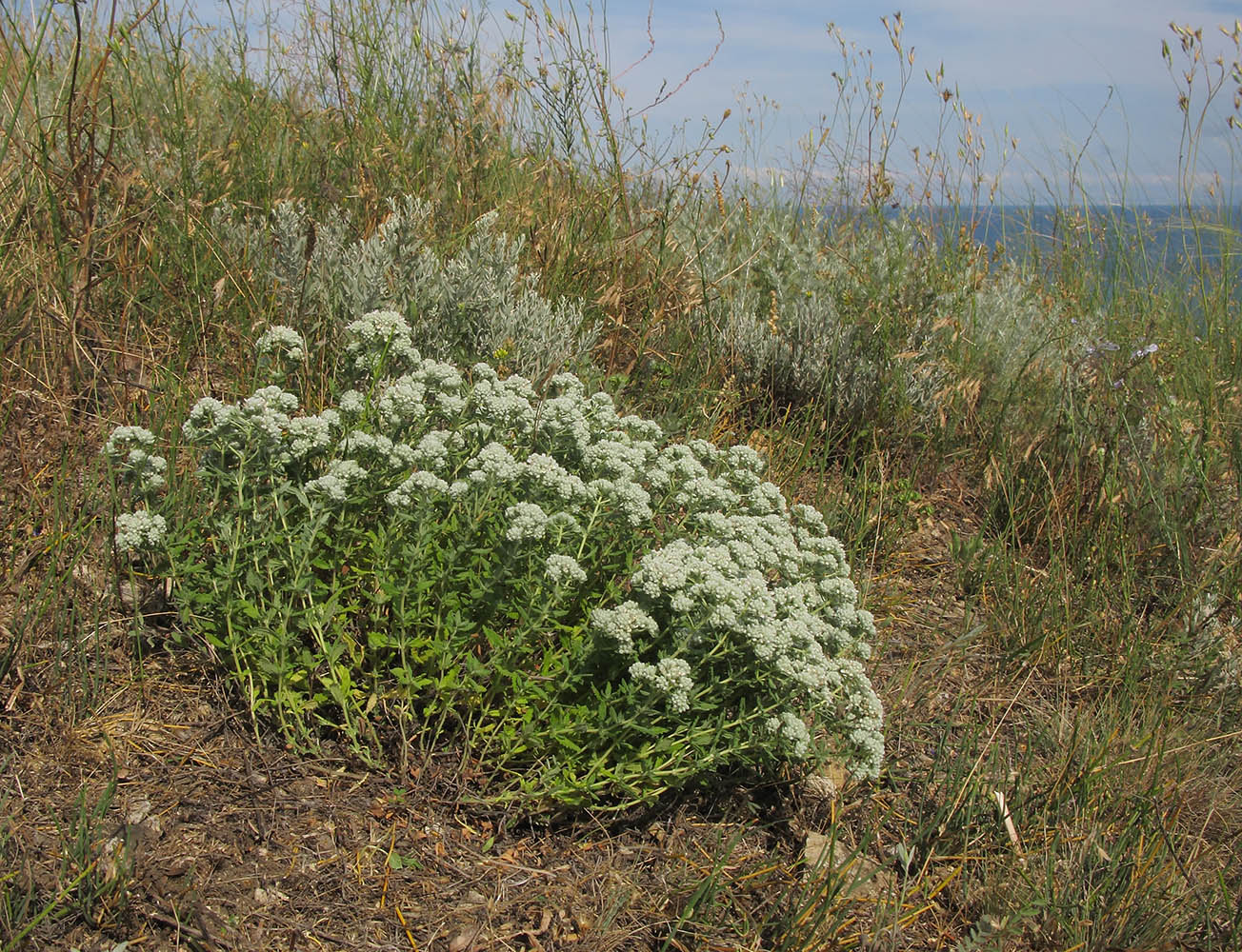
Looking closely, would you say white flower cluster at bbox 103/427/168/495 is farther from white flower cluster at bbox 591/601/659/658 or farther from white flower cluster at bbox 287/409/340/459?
white flower cluster at bbox 591/601/659/658

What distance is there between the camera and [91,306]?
3648 millimetres

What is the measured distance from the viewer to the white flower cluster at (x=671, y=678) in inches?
87.1

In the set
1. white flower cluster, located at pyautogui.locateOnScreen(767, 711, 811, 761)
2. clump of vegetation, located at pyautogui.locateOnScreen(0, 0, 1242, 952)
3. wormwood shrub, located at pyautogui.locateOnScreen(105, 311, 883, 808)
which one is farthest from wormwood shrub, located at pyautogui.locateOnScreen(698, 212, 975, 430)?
white flower cluster, located at pyautogui.locateOnScreen(767, 711, 811, 761)

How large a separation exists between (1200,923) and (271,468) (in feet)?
9.52

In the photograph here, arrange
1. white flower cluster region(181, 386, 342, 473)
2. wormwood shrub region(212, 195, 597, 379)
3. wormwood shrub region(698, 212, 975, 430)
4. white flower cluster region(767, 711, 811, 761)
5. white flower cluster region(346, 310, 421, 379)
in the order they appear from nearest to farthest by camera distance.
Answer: white flower cluster region(767, 711, 811, 761)
white flower cluster region(181, 386, 342, 473)
white flower cluster region(346, 310, 421, 379)
wormwood shrub region(212, 195, 597, 379)
wormwood shrub region(698, 212, 975, 430)

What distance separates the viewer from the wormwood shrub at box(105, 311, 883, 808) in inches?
93.0

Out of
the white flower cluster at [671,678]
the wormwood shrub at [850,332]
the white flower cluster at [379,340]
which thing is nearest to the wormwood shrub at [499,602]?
the white flower cluster at [671,678]

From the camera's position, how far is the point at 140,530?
2.43 meters

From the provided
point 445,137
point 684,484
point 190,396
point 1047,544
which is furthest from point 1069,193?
point 190,396

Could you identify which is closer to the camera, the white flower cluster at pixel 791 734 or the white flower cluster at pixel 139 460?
the white flower cluster at pixel 791 734

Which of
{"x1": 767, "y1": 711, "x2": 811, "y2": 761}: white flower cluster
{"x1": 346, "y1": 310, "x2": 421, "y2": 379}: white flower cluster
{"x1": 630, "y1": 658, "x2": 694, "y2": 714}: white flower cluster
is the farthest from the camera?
{"x1": 346, "y1": 310, "x2": 421, "y2": 379}: white flower cluster

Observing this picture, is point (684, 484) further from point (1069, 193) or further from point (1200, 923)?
point (1069, 193)

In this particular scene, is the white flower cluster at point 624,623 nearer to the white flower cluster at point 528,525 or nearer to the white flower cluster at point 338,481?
the white flower cluster at point 528,525

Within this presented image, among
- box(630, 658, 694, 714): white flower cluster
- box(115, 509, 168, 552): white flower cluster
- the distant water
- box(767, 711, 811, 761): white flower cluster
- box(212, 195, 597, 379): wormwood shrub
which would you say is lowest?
box(767, 711, 811, 761): white flower cluster
